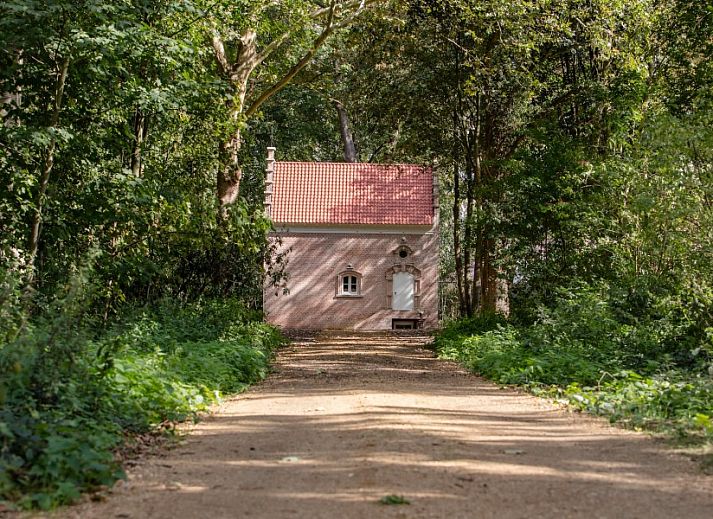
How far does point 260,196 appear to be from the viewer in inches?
1871

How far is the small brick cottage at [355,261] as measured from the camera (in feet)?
139

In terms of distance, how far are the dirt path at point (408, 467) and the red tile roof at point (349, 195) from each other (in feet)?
100

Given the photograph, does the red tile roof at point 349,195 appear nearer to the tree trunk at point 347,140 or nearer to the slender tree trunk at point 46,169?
the tree trunk at point 347,140

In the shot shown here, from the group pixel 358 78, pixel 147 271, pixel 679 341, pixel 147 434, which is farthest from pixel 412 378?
pixel 358 78

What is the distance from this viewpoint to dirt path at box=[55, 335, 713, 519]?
584 cm

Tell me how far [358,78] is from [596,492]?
23.7 metres

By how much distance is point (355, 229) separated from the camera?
1676 inches

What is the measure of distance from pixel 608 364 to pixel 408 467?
7.85m

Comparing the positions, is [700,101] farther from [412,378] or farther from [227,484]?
[227,484]

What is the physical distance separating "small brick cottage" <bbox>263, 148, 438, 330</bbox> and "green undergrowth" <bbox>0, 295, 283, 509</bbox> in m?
28.0

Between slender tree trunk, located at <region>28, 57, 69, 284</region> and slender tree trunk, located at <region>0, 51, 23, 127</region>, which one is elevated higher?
slender tree trunk, located at <region>0, 51, 23, 127</region>

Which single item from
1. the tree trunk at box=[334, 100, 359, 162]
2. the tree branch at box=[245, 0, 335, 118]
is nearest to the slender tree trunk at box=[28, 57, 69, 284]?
the tree branch at box=[245, 0, 335, 118]

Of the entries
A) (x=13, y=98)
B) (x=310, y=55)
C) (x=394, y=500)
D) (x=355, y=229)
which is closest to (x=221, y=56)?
(x=310, y=55)

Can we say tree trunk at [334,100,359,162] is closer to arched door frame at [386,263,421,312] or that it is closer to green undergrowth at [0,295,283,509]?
arched door frame at [386,263,421,312]
